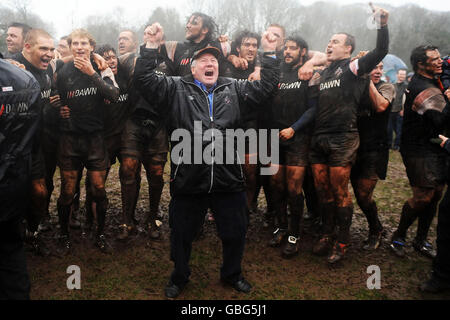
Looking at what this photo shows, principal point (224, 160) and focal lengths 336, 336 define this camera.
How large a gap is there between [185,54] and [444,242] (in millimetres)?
4114

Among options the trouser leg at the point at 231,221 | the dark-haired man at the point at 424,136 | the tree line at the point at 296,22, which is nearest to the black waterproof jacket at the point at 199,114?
the trouser leg at the point at 231,221

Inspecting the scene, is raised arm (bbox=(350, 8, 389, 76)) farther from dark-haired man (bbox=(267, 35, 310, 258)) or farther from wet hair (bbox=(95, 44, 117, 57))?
wet hair (bbox=(95, 44, 117, 57))

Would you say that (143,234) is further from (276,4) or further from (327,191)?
(276,4)

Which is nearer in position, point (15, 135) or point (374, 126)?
point (15, 135)

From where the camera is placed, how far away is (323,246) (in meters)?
4.47

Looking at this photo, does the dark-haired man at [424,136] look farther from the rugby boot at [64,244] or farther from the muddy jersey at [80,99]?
the rugby boot at [64,244]

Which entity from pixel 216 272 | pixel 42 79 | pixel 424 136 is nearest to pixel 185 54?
pixel 42 79

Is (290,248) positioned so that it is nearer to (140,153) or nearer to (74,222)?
(140,153)

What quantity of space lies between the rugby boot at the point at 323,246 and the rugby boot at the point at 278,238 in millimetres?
482

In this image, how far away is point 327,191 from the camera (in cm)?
442

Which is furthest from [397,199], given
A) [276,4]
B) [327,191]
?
[276,4]

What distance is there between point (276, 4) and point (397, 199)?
2990cm

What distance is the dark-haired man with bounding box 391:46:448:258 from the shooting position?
4.25 m

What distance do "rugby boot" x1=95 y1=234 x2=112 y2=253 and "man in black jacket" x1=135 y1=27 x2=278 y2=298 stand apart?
1341mm
